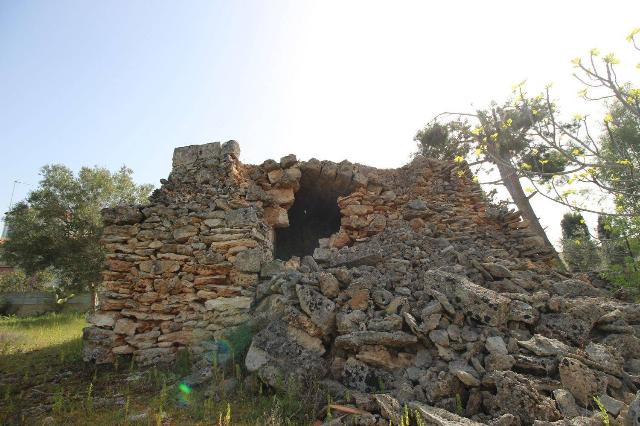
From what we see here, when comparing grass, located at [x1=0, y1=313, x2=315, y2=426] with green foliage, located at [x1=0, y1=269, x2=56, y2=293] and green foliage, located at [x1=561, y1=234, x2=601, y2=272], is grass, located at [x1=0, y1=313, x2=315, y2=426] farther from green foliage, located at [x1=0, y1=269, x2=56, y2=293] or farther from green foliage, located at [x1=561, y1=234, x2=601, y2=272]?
green foliage, located at [x1=0, y1=269, x2=56, y2=293]

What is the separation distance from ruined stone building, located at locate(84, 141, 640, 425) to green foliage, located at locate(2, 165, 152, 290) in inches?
372

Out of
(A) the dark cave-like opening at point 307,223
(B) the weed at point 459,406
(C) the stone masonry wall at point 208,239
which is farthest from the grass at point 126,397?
(A) the dark cave-like opening at point 307,223

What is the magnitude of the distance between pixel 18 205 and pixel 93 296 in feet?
17.9

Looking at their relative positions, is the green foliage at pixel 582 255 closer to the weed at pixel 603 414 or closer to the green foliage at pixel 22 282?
the weed at pixel 603 414

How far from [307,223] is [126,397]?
5.22 m

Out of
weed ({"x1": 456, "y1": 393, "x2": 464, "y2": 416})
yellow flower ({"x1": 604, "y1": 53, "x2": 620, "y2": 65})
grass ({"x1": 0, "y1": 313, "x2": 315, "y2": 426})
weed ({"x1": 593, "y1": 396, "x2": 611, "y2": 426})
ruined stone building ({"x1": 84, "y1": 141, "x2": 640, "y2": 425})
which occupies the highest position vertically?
yellow flower ({"x1": 604, "y1": 53, "x2": 620, "y2": 65})

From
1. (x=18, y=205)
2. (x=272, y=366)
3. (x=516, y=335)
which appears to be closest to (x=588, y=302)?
(x=516, y=335)

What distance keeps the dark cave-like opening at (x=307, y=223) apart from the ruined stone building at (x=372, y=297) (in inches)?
2.2

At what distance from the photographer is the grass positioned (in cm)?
298

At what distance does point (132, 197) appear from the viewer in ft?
48.4

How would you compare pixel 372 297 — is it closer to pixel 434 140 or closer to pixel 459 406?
pixel 459 406

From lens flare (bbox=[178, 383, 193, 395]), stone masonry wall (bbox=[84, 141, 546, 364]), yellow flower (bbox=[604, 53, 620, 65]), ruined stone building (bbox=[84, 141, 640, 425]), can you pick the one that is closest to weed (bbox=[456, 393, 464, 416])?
ruined stone building (bbox=[84, 141, 640, 425])

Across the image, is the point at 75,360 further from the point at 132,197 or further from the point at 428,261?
the point at 132,197

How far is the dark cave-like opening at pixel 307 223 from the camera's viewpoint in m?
7.50
